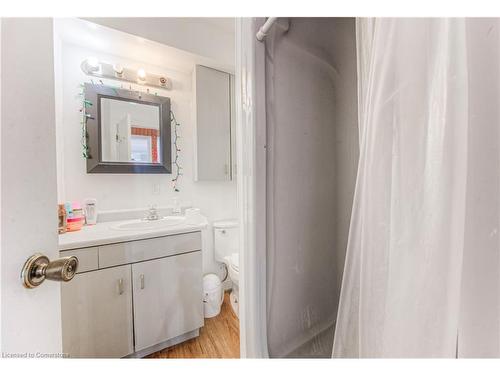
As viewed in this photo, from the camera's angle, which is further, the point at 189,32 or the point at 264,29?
the point at 189,32

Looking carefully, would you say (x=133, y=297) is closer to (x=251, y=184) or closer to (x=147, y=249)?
(x=147, y=249)

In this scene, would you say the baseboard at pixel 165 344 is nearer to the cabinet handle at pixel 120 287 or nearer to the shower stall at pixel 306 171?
the cabinet handle at pixel 120 287

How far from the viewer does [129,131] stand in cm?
140

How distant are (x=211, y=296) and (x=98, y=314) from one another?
722mm

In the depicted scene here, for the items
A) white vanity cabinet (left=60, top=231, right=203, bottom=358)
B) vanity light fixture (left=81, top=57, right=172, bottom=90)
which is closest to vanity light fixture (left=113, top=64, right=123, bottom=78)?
vanity light fixture (left=81, top=57, right=172, bottom=90)

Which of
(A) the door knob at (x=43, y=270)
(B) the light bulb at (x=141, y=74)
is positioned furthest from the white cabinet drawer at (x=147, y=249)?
(B) the light bulb at (x=141, y=74)

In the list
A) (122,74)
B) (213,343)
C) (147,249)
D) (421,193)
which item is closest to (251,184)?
(421,193)

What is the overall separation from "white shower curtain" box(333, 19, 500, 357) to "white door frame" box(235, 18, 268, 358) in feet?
1.09

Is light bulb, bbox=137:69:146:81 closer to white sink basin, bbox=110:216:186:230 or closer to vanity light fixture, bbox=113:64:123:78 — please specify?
vanity light fixture, bbox=113:64:123:78

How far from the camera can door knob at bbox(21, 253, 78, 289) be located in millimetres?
418

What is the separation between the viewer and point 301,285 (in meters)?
A: 0.89

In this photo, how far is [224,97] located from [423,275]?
1.69 m
